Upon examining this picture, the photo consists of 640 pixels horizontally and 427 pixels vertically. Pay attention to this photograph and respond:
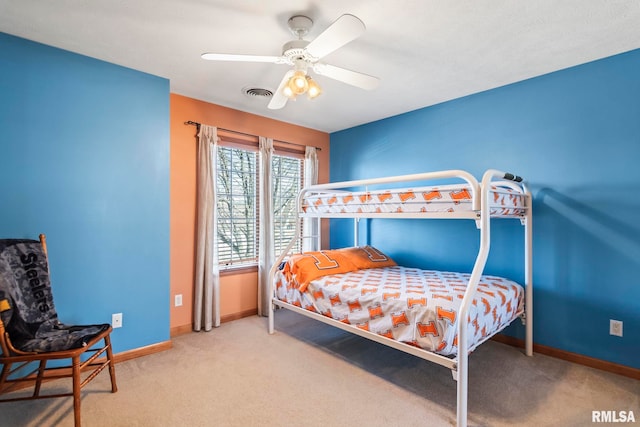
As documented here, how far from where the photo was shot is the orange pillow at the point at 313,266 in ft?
9.64

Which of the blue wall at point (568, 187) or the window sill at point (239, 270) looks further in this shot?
the window sill at point (239, 270)

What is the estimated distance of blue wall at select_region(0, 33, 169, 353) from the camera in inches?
85.4

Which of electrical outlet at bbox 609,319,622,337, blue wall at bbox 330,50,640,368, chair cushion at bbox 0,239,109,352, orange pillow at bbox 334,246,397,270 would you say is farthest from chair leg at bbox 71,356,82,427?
electrical outlet at bbox 609,319,622,337

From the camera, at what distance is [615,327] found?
7.83ft

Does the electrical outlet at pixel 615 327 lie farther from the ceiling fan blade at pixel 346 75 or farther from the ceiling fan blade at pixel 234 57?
the ceiling fan blade at pixel 234 57

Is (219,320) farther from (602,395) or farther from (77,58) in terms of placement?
(602,395)

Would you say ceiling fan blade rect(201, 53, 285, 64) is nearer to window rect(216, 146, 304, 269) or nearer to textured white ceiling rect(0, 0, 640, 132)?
textured white ceiling rect(0, 0, 640, 132)

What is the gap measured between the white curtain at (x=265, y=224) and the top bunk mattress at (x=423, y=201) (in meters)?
0.92

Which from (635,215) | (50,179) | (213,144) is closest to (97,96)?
(50,179)

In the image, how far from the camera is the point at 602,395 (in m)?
2.08

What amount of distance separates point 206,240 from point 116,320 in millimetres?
1031

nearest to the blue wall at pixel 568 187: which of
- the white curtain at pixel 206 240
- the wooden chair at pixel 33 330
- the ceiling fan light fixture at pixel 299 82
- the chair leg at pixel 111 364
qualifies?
the ceiling fan light fixture at pixel 299 82

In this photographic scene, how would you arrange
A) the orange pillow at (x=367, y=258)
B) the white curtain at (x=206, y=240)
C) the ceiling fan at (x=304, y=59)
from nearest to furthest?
the ceiling fan at (x=304, y=59), the white curtain at (x=206, y=240), the orange pillow at (x=367, y=258)

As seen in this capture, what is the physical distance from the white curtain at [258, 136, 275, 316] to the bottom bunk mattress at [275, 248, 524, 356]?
527 mm
